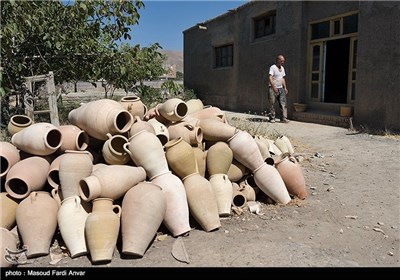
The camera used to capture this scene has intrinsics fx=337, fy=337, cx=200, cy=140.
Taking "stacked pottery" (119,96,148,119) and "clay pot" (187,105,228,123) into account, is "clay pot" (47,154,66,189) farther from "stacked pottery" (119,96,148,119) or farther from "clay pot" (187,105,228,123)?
"clay pot" (187,105,228,123)

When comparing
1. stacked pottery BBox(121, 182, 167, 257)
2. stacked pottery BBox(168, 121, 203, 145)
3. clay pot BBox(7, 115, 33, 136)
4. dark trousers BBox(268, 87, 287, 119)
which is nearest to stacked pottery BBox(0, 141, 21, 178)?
clay pot BBox(7, 115, 33, 136)

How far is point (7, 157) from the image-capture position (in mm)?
2996

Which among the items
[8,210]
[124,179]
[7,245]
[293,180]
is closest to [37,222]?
[7,245]

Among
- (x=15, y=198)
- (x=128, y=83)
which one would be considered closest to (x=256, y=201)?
(x=15, y=198)

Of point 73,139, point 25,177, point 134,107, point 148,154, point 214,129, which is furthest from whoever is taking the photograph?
point 134,107

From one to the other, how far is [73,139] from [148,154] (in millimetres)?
802

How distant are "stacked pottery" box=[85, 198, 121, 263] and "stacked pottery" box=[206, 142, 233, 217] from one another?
38.8 inches

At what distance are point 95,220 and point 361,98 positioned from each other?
6750mm

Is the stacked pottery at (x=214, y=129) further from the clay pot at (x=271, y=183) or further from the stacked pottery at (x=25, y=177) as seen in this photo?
the stacked pottery at (x=25, y=177)

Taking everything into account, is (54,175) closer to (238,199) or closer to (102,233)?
(102,233)

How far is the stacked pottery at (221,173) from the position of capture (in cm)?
310

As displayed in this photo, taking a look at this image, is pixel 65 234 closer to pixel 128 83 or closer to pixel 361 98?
pixel 128 83

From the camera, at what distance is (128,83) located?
6.27 metres
